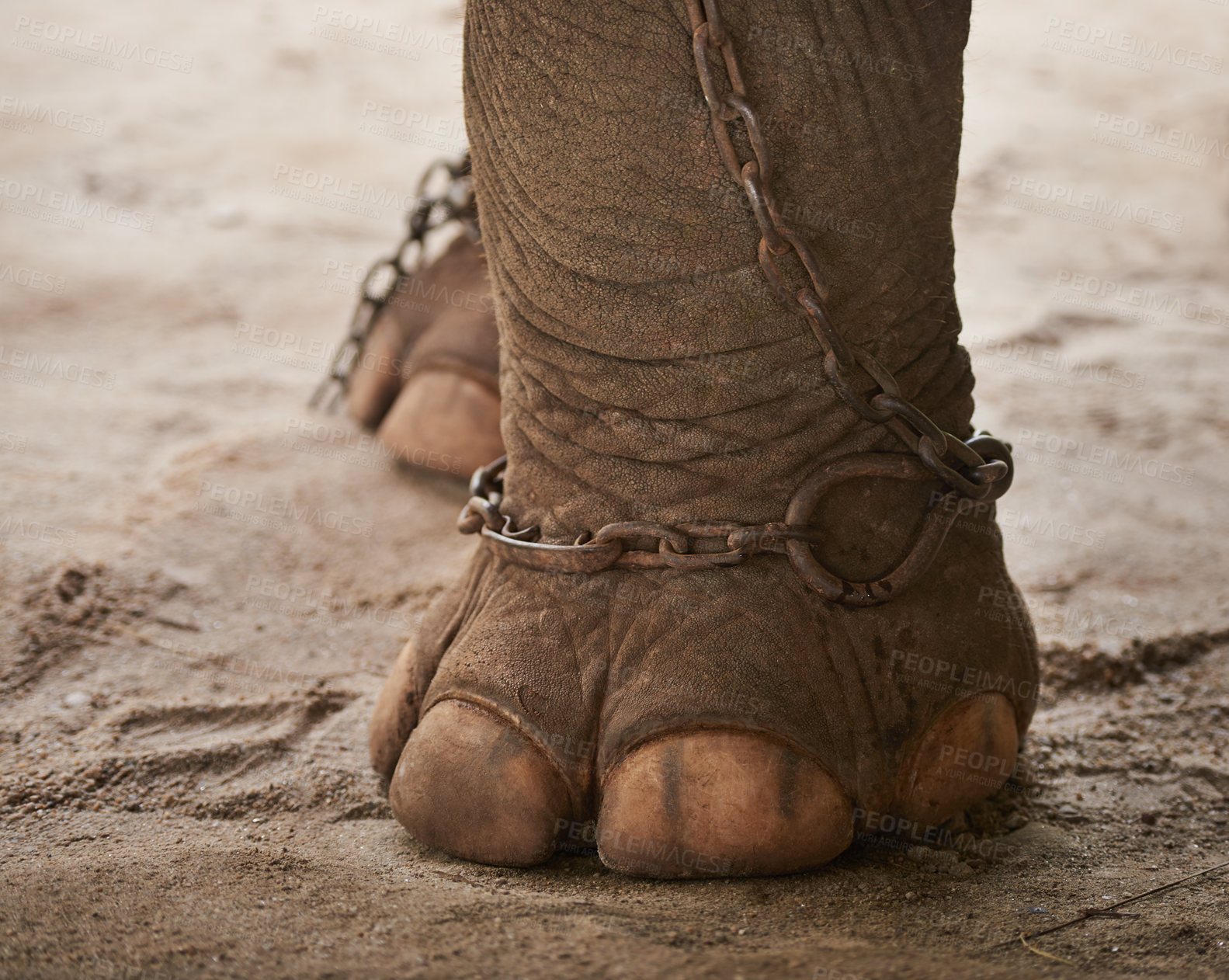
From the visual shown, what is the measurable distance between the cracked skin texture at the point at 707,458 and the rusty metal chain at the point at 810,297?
0.9 inches

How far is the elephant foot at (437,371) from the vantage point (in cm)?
267

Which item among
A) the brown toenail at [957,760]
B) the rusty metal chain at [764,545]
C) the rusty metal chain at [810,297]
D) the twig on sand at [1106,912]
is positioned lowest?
the twig on sand at [1106,912]

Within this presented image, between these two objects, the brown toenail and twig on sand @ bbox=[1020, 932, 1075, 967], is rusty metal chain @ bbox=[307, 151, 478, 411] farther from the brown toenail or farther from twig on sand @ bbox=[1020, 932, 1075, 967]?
twig on sand @ bbox=[1020, 932, 1075, 967]

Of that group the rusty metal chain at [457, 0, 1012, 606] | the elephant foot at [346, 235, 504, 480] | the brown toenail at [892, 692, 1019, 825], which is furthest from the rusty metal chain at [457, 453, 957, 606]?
the elephant foot at [346, 235, 504, 480]

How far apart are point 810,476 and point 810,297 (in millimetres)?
212

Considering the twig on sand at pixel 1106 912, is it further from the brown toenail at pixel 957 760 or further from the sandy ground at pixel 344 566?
the brown toenail at pixel 957 760

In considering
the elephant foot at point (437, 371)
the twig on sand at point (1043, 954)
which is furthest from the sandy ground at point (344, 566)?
the elephant foot at point (437, 371)

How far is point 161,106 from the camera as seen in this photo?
5.09 meters

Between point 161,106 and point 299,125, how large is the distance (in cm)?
58

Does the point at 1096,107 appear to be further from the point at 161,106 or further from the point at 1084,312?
the point at 161,106

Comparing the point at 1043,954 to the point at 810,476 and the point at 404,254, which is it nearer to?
the point at 810,476

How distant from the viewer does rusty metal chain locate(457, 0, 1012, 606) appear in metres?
1.31

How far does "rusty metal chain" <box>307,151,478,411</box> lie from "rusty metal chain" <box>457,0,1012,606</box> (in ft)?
4.02

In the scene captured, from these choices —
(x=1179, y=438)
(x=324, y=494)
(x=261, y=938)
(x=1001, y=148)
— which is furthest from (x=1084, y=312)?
(x=261, y=938)
